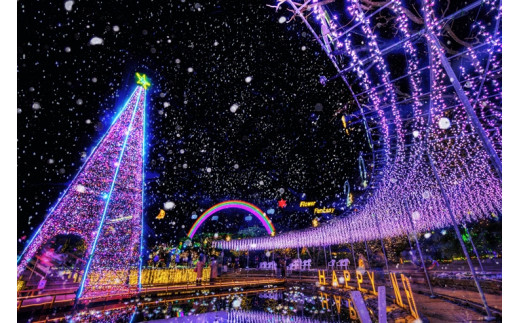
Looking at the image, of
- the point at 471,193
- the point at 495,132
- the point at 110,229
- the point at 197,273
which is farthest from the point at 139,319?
the point at 471,193

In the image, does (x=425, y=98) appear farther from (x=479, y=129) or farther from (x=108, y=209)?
(x=108, y=209)

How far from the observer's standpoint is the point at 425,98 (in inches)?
211

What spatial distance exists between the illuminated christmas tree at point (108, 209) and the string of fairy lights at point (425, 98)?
5.99 metres

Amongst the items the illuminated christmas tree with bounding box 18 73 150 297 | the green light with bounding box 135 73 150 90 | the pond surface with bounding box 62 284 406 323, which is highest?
the green light with bounding box 135 73 150 90

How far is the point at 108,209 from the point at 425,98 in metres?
8.76

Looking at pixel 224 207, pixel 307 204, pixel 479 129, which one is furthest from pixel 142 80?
pixel 307 204

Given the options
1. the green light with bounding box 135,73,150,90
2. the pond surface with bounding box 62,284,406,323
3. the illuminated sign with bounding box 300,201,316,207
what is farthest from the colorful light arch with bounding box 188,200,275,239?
the green light with bounding box 135,73,150,90

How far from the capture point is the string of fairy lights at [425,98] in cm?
370

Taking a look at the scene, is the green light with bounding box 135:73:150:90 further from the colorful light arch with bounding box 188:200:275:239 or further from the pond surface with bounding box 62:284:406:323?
the colorful light arch with bounding box 188:200:275:239

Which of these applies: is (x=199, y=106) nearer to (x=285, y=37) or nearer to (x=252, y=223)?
(x=285, y=37)

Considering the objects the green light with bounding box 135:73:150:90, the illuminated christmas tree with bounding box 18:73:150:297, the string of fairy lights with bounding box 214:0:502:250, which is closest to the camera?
the string of fairy lights with bounding box 214:0:502:250

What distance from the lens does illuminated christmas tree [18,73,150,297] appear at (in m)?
5.80

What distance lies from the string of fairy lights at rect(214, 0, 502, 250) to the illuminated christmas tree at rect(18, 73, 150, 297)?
5.99 meters

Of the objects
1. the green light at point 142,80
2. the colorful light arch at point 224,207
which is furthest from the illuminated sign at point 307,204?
the green light at point 142,80
